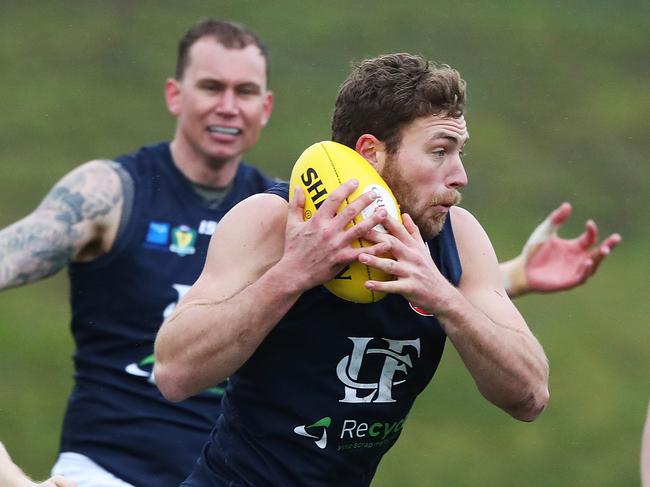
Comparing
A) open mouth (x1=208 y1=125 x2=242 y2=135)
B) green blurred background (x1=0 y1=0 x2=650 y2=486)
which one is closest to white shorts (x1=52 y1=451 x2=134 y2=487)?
open mouth (x1=208 y1=125 x2=242 y2=135)

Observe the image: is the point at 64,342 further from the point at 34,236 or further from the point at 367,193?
the point at 367,193

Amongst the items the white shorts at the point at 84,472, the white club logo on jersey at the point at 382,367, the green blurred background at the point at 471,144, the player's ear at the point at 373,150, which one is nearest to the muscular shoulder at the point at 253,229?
the player's ear at the point at 373,150

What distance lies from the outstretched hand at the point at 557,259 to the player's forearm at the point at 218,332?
2.34m

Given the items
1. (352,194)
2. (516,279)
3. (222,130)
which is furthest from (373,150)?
(222,130)

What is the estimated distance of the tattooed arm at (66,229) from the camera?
6.35m

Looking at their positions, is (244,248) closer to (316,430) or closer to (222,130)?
(316,430)

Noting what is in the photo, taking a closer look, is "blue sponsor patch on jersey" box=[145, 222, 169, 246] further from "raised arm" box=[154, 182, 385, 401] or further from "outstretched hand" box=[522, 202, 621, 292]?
"raised arm" box=[154, 182, 385, 401]

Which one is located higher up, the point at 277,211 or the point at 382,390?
the point at 277,211

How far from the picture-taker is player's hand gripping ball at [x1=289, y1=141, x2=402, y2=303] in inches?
178

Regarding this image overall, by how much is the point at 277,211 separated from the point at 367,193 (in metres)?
0.37

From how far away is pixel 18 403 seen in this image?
1143 cm

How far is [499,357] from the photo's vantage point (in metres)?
4.65

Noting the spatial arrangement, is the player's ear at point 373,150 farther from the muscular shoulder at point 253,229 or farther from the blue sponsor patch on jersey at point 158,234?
the blue sponsor patch on jersey at point 158,234

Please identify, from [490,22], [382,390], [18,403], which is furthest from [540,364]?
[490,22]
